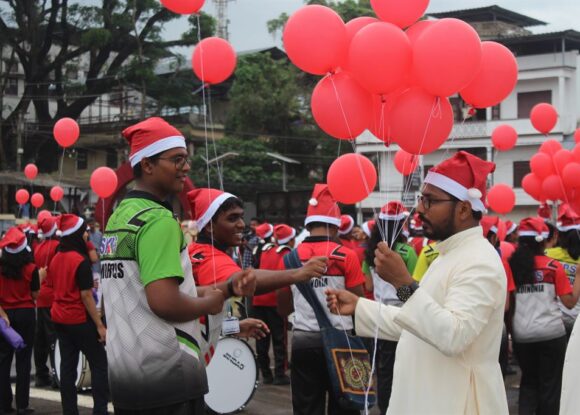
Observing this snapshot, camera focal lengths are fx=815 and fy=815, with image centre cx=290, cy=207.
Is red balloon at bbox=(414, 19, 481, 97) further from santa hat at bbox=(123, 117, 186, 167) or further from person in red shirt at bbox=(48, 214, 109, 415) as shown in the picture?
person in red shirt at bbox=(48, 214, 109, 415)

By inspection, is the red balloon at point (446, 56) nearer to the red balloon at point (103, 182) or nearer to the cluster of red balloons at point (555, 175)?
the cluster of red balloons at point (555, 175)

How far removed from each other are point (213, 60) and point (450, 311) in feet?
13.3

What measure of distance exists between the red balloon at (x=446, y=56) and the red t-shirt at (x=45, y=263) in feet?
19.4

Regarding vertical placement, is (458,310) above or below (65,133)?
below

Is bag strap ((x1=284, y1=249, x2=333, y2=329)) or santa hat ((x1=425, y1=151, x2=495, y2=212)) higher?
santa hat ((x1=425, y1=151, x2=495, y2=212))

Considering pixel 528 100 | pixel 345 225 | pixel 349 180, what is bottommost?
pixel 345 225

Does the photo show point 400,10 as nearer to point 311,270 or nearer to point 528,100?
point 311,270

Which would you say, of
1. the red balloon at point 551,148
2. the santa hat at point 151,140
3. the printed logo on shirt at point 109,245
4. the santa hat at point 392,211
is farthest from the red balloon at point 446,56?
the red balloon at point 551,148

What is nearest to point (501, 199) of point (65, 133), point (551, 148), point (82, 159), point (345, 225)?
point (551, 148)

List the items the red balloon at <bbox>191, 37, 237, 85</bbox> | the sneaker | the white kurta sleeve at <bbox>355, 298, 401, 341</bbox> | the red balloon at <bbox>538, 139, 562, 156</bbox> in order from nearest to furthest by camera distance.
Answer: the white kurta sleeve at <bbox>355, 298, 401, 341</bbox> → the red balloon at <bbox>191, 37, 237, 85</bbox> → the red balloon at <bbox>538, 139, 562, 156</bbox> → the sneaker

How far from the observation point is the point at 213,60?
23.1 ft

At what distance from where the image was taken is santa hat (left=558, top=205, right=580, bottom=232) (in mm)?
8984

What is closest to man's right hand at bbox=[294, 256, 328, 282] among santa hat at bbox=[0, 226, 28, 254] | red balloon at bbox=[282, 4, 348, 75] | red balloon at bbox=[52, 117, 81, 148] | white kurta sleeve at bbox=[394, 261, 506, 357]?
white kurta sleeve at bbox=[394, 261, 506, 357]

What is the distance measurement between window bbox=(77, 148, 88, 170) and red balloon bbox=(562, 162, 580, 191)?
43.5 meters
